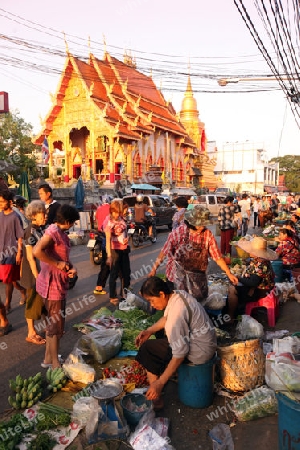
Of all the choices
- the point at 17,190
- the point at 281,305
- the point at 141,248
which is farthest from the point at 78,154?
the point at 281,305

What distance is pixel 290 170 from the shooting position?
81812 mm

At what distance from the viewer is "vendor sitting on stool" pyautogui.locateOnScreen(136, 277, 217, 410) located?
3.04 metres

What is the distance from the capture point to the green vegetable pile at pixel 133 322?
452 centimetres

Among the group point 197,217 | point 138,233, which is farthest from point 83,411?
point 138,233

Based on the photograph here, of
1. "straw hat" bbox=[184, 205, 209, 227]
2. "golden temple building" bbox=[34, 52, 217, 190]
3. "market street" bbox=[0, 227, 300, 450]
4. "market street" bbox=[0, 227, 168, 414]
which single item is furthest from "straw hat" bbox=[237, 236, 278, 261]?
"golden temple building" bbox=[34, 52, 217, 190]

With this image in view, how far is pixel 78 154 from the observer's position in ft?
99.7

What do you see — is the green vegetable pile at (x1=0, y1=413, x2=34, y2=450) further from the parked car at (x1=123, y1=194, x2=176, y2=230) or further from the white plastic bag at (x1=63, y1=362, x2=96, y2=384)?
the parked car at (x1=123, y1=194, x2=176, y2=230)

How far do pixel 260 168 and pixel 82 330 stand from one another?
216 feet

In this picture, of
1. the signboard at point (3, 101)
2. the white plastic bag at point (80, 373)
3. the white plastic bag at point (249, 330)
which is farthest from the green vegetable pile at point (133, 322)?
the signboard at point (3, 101)

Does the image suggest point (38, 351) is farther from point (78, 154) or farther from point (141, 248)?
point (78, 154)

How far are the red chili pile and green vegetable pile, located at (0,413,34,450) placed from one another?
91 centimetres

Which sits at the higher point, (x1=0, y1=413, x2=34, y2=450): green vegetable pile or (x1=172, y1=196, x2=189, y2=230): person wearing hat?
(x1=172, y1=196, x2=189, y2=230): person wearing hat

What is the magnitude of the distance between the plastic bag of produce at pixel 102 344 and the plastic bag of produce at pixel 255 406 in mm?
1572

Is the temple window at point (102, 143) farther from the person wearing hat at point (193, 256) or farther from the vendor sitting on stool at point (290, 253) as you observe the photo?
the person wearing hat at point (193, 256)
